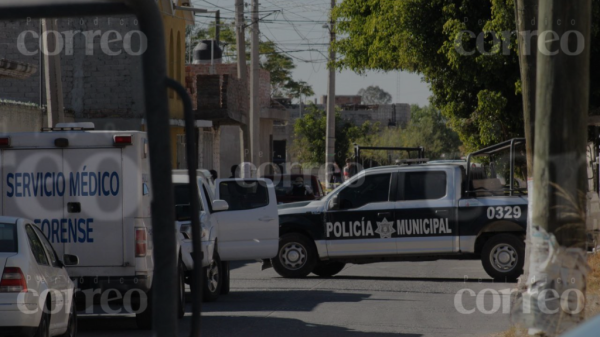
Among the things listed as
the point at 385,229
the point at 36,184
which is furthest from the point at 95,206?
the point at 385,229

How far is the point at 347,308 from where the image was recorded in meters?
12.9

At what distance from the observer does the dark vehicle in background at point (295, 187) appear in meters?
26.9

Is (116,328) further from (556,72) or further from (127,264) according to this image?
(556,72)

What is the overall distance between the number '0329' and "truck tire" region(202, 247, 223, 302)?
16.2 ft

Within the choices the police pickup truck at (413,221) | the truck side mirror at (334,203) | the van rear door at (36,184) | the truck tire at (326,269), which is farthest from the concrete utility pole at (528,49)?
the truck tire at (326,269)

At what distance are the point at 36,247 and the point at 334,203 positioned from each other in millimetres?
8475

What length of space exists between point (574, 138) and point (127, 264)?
222 inches

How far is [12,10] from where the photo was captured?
9.96 ft

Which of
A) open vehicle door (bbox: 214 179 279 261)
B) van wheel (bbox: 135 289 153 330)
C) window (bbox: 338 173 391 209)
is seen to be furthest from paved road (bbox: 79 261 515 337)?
window (bbox: 338 173 391 209)

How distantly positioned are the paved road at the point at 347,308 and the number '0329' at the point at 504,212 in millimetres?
1179

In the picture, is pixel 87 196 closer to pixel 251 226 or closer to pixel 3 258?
pixel 3 258

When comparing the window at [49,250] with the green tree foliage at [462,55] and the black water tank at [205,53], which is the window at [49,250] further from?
the black water tank at [205,53]

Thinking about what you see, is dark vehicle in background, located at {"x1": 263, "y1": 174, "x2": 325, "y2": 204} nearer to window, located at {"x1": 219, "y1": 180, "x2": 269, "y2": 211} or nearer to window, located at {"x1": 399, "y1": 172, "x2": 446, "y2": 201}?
window, located at {"x1": 399, "y1": 172, "x2": 446, "y2": 201}

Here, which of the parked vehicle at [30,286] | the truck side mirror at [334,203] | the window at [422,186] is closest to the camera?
the parked vehicle at [30,286]
